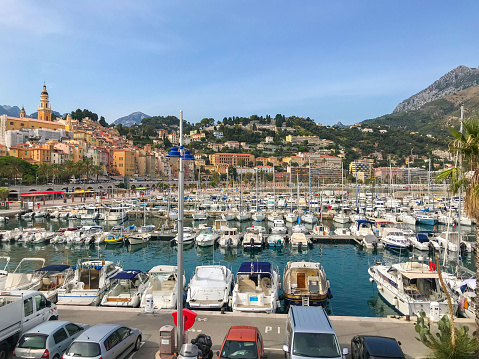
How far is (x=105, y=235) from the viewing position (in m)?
34.3

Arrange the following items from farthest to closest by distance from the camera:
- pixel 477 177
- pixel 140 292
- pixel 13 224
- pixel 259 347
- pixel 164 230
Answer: pixel 13 224, pixel 164 230, pixel 140 292, pixel 259 347, pixel 477 177

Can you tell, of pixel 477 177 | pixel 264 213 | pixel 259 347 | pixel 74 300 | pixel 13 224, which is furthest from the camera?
pixel 264 213

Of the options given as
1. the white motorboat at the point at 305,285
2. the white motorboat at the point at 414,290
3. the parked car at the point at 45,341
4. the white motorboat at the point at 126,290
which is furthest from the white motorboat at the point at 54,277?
the white motorboat at the point at 414,290

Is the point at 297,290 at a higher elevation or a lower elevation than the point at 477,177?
lower

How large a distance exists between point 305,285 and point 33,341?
1114 cm

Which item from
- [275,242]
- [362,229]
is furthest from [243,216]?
[362,229]

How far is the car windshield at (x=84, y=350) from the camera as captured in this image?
729 cm

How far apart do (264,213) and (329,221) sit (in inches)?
371

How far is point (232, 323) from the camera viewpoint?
36.3 feet

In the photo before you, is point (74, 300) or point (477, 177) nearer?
point (477, 177)

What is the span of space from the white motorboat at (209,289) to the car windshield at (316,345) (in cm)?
653

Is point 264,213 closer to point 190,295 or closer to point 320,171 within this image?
point 190,295

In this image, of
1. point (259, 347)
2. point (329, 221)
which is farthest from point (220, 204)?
point (259, 347)

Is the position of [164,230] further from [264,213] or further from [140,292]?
[140,292]
